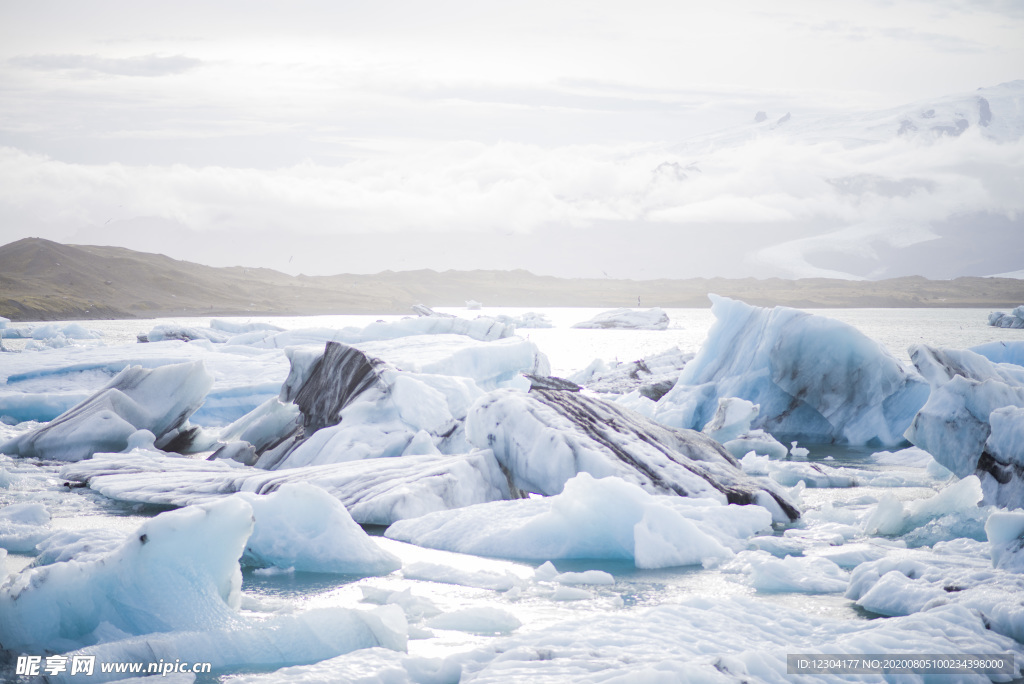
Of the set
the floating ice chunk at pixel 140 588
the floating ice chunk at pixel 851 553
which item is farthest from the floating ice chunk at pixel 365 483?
the floating ice chunk at pixel 851 553

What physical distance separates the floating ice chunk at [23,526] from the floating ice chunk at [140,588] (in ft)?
6.00

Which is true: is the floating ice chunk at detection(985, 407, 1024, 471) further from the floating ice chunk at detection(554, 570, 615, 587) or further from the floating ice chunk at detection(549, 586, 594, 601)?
the floating ice chunk at detection(549, 586, 594, 601)

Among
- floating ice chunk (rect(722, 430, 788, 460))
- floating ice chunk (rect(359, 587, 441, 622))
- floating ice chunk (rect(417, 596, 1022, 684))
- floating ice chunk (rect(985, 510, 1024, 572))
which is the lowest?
floating ice chunk (rect(722, 430, 788, 460))

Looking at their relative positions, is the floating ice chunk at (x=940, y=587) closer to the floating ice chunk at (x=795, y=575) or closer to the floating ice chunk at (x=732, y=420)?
the floating ice chunk at (x=795, y=575)

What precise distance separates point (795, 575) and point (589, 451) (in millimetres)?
2328

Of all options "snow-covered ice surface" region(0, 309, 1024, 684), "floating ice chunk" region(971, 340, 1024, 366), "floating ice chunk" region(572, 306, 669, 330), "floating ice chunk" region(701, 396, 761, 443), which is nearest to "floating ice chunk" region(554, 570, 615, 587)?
"snow-covered ice surface" region(0, 309, 1024, 684)

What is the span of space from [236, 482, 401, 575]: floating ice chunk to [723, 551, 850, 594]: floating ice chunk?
2449 mm

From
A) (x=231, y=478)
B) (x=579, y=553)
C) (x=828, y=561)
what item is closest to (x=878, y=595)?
(x=828, y=561)

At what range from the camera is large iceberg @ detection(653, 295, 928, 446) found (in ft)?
41.5

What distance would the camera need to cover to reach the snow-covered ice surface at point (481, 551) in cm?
400

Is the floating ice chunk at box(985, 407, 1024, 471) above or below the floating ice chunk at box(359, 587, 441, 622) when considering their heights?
above

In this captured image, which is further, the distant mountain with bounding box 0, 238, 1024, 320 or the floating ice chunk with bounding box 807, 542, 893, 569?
the distant mountain with bounding box 0, 238, 1024, 320

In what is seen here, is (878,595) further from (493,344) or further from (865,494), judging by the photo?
(493,344)

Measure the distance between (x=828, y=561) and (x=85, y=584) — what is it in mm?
4668
